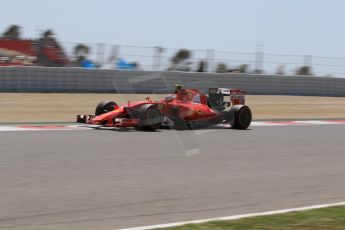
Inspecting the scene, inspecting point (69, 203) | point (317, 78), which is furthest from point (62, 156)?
point (317, 78)

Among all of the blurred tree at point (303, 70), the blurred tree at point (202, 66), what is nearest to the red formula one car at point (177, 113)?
the blurred tree at point (202, 66)

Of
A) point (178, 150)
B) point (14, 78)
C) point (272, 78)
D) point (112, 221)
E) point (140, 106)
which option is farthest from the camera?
point (272, 78)

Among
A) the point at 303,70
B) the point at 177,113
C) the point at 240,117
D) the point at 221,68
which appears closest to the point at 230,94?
the point at 240,117

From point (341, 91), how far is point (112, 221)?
2490 centimetres

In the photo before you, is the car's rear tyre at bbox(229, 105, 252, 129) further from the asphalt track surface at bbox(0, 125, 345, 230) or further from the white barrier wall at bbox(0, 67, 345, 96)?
the white barrier wall at bbox(0, 67, 345, 96)

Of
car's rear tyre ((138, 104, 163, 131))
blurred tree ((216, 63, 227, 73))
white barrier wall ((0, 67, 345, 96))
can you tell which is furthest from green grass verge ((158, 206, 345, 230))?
blurred tree ((216, 63, 227, 73))

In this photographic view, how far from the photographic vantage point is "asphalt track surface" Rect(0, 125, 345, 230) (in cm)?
575

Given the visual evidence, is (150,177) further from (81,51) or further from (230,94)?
(81,51)

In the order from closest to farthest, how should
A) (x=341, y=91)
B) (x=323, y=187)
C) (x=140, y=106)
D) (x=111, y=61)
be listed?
(x=323, y=187) < (x=140, y=106) < (x=111, y=61) < (x=341, y=91)

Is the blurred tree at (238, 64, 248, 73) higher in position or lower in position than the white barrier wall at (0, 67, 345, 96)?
higher

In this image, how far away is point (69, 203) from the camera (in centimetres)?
599

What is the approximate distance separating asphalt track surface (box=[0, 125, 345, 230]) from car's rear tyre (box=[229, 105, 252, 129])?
1.63m

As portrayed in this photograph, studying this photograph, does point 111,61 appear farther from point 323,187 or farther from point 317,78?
point 323,187

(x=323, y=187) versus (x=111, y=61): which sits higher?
(x=111, y=61)
